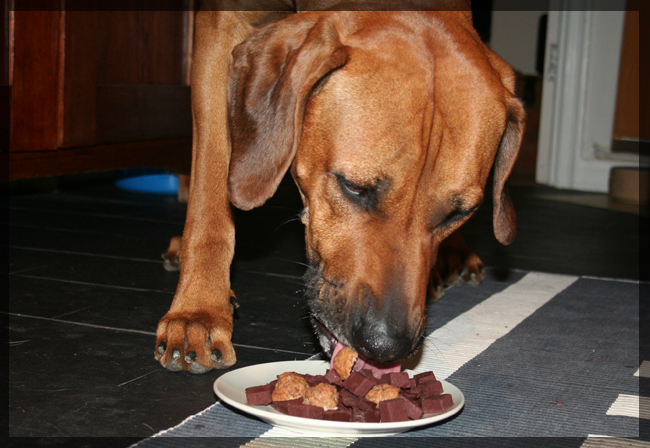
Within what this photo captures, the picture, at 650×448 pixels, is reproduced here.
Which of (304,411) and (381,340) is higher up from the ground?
(381,340)

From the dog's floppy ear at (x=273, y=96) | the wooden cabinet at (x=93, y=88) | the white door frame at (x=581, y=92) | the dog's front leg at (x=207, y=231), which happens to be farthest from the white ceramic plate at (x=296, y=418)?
the white door frame at (x=581, y=92)

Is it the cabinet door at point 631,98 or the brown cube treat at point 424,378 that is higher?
the cabinet door at point 631,98

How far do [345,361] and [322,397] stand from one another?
0.14m

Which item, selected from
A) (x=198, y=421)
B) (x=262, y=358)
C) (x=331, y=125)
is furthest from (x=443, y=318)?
(x=198, y=421)

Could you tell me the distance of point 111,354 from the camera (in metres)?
2.02

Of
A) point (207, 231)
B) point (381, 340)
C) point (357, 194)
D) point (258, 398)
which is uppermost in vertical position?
point (357, 194)

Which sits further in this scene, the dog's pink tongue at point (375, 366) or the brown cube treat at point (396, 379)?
the dog's pink tongue at point (375, 366)

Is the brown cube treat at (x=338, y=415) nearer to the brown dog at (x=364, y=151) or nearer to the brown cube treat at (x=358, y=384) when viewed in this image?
the brown cube treat at (x=358, y=384)

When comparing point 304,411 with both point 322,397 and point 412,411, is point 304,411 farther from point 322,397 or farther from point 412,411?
point 412,411

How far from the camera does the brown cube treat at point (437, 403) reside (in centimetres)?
156

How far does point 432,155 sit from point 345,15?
51 centimetres

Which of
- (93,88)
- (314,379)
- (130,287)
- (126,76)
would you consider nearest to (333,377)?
(314,379)

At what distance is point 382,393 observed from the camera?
62.9 inches

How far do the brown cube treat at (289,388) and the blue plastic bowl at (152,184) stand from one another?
416 cm
